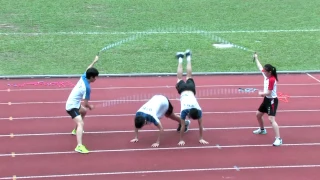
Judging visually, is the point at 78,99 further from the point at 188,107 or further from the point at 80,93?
the point at 188,107

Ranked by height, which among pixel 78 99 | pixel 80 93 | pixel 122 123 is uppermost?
pixel 80 93

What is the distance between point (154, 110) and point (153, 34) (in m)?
10.9

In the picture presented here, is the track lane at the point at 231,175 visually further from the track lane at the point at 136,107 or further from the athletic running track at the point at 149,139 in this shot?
the track lane at the point at 136,107

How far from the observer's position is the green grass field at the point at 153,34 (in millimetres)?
17781

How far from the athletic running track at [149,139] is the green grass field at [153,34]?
251 cm

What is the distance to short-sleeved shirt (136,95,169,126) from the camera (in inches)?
413

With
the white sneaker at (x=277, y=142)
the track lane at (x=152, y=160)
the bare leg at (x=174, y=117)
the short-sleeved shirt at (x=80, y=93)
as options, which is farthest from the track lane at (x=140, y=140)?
the short-sleeved shirt at (x=80, y=93)

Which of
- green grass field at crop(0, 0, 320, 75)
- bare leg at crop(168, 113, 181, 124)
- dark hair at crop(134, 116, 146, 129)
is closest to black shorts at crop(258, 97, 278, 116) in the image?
bare leg at crop(168, 113, 181, 124)

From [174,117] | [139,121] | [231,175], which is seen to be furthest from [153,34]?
[231,175]

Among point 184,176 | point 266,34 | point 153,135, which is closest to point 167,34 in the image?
point 266,34

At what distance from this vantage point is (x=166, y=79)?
626 inches

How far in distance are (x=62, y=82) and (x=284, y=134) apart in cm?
617

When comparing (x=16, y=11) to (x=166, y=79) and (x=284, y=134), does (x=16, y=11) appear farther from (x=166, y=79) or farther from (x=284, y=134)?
(x=284, y=134)

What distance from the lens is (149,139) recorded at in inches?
439
